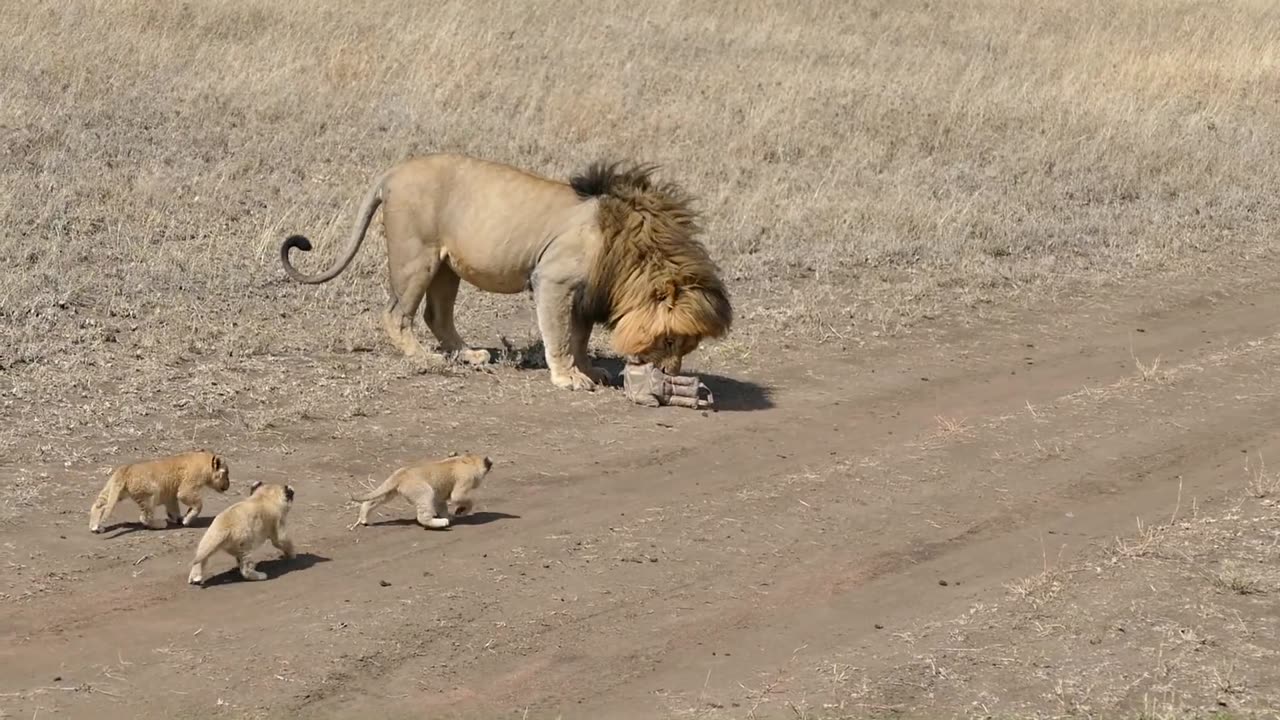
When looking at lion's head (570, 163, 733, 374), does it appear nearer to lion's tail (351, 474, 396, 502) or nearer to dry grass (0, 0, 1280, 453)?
dry grass (0, 0, 1280, 453)

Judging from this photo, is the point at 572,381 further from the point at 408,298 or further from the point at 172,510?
the point at 172,510

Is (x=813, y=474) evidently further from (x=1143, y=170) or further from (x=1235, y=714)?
(x=1143, y=170)

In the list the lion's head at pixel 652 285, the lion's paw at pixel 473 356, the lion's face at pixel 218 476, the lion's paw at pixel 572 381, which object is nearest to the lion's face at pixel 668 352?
the lion's head at pixel 652 285

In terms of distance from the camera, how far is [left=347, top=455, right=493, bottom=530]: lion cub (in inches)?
287

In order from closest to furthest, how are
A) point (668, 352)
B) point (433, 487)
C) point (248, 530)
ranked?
point (248, 530)
point (433, 487)
point (668, 352)

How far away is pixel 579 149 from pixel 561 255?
6.25m

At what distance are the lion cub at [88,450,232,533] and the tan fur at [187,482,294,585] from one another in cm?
41

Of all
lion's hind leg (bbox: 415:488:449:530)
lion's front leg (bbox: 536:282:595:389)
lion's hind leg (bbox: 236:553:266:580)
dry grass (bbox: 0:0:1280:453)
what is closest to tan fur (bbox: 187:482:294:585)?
lion's hind leg (bbox: 236:553:266:580)

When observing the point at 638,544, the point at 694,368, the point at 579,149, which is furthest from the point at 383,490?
the point at 579,149

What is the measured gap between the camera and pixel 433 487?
7320mm

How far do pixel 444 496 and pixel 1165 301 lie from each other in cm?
753

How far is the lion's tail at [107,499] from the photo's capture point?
7.02 metres

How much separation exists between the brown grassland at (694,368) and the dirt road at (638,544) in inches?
1.0

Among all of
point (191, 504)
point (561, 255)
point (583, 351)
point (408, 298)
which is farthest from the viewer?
point (408, 298)
